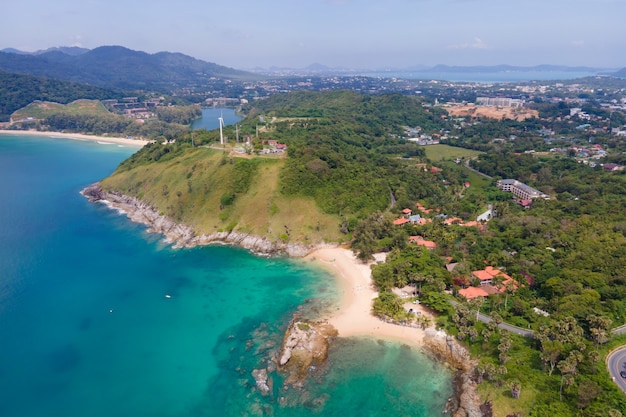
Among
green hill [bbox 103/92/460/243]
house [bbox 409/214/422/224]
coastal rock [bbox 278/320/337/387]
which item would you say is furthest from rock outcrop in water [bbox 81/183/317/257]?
coastal rock [bbox 278/320/337/387]

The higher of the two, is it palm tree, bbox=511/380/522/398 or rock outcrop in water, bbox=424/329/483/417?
palm tree, bbox=511/380/522/398

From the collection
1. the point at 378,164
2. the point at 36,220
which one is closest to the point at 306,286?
the point at 378,164

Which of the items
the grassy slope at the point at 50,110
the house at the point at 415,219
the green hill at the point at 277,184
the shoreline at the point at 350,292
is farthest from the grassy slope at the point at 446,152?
the grassy slope at the point at 50,110

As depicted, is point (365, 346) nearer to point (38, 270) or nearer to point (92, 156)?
point (38, 270)

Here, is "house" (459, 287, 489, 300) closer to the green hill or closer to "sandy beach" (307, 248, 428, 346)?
"sandy beach" (307, 248, 428, 346)

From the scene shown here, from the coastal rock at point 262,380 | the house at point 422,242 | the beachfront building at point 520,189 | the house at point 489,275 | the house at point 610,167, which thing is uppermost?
the house at point 610,167

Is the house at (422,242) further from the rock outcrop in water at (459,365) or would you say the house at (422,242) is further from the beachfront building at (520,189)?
the beachfront building at (520,189)

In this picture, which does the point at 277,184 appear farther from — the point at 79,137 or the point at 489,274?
the point at 79,137
